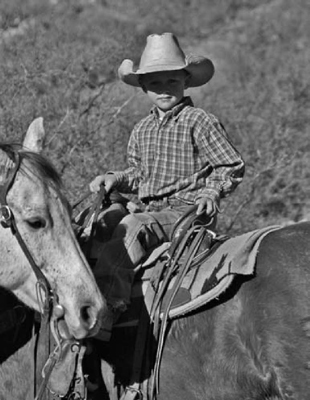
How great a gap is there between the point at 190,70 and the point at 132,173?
2.48ft

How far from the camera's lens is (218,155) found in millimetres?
4215

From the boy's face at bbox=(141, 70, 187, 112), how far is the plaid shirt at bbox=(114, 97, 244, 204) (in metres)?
0.06

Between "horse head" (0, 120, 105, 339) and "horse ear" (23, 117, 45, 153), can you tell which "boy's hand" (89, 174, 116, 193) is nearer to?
"horse ear" (23, 117, 45, 153)

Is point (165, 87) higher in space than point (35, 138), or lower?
lower

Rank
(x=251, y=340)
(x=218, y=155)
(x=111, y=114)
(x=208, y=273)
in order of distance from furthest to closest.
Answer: (x=111, y=114) < (x=218, y=155) < (x=208, y=273) < (x=251, y=340)

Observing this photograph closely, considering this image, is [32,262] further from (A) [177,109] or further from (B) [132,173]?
(A) [177,109]

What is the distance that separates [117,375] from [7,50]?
22.3ft

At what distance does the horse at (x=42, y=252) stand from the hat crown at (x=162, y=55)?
1336 mm

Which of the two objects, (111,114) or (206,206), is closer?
(206,206)

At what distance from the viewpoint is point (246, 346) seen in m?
3.49

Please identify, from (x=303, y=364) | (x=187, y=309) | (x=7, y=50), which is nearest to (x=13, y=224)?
(x=187, y=309)

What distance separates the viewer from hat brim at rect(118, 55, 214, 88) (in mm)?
4441

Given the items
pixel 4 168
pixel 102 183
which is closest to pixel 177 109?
pixel 102 183

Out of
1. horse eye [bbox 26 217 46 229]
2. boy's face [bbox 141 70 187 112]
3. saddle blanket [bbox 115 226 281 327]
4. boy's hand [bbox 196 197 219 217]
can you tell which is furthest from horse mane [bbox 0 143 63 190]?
boy's face [bbox 141 70 187 112]
